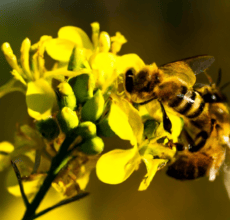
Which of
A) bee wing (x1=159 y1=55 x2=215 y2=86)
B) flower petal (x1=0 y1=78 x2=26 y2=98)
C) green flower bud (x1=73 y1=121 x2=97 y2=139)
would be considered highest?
bee wing (x1=159 y1=55 x2=215 y2=86)

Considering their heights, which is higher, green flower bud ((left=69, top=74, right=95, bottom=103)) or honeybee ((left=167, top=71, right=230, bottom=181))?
green flower bud ((left=69, top=74, right=95, bottom=103))

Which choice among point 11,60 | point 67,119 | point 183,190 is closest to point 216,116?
point 67,119

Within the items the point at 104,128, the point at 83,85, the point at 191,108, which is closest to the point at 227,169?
the point at 191,108

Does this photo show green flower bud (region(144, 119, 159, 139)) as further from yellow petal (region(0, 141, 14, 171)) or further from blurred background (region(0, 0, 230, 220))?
blurred background (region(0, 0, 230, 220))

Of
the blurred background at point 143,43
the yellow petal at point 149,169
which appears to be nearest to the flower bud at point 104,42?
the yellow petal at point 149,169

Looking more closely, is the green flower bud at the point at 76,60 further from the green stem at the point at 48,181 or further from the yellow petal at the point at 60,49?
the green stem at the point at 48,181

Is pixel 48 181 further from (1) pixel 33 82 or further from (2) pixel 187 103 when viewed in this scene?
(2) pixel 187 103

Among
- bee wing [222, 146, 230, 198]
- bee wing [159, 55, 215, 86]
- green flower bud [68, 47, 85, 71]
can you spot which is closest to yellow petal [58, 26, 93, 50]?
green flower bud [68, 47, 85, 71]
